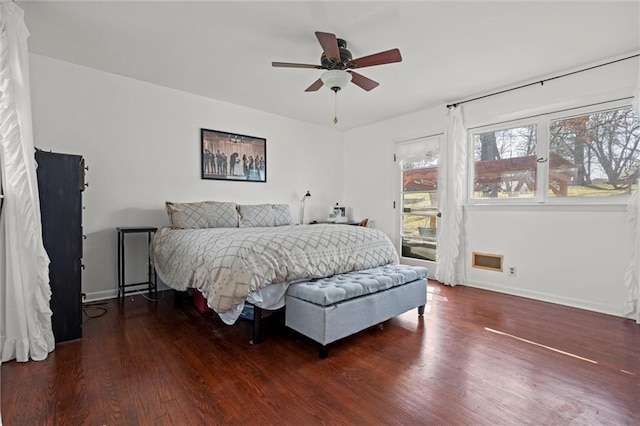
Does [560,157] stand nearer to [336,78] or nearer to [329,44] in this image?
[336,78]

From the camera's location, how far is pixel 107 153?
341cm

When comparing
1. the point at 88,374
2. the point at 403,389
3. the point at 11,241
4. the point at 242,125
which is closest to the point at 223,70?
the point at 242,125

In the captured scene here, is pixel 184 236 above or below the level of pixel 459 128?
below

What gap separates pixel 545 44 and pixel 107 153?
4.52 m

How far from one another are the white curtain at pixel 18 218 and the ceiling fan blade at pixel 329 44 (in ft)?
6.69

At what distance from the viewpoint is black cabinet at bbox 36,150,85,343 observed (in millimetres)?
2250

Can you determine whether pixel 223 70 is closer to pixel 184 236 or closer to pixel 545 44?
pixel 184 236

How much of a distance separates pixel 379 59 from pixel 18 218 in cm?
281

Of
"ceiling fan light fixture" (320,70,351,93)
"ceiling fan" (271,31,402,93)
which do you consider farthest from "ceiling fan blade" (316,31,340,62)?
"ceiling fan light fixture" (320,70,351,93)

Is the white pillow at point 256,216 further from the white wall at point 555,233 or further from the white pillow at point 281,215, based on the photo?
the white wall at point 555,233

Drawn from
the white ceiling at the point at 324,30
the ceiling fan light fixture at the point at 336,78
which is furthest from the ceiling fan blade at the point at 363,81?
the white ceiling at the point at 324,30

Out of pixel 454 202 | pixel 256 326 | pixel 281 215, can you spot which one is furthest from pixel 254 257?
pixel 454 202

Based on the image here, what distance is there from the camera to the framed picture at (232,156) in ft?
13.5

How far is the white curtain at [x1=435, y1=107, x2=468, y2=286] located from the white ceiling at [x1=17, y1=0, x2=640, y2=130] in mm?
560
